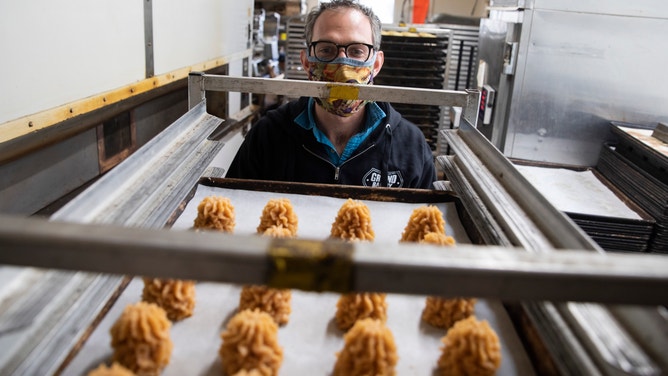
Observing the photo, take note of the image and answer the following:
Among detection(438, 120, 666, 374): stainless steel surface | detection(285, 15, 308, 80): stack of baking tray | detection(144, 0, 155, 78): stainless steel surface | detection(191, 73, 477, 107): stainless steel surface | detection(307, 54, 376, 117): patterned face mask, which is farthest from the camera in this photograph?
detection(285, 15, 308, 80): stack of baking tray

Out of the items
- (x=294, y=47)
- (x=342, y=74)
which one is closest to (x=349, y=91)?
(x=342, y=74)

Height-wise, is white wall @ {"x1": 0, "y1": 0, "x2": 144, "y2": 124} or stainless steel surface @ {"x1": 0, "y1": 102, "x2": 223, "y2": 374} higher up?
white wall @ {"x1": 0, "y1": 0, "x2": 144, "y2": 124}

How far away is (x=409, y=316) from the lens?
117 cm

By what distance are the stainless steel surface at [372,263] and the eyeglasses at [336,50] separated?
5.23 feet

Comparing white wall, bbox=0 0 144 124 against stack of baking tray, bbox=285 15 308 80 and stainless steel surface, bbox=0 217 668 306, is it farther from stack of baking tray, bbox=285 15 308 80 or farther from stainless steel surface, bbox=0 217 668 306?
stack of baking tray, bbox=285 15 308 80

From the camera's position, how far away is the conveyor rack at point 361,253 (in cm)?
55

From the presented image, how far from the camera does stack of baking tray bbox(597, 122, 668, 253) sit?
2088mm

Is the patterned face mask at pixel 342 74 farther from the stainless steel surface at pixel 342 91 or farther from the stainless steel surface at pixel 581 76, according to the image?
the stainless steel surface at pixel 581 76

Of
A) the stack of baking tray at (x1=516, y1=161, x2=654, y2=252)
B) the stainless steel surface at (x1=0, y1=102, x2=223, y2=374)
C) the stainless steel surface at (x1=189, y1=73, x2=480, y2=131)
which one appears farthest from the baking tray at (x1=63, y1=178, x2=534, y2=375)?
the stack of baking tray at (x1=516, y1=161, x2=654, y2=252)

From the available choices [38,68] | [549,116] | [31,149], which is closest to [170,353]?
[38,68]

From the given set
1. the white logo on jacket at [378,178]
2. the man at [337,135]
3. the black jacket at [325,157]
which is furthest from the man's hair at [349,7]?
the white logo on jacket at [378,178]

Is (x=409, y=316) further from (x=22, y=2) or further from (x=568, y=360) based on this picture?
(x=22, y=2)

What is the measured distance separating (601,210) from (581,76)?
3.20 feet

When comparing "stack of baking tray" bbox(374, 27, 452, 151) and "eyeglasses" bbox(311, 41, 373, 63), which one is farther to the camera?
"stack of baking tray" bbox(374, 27, 452, 151)
